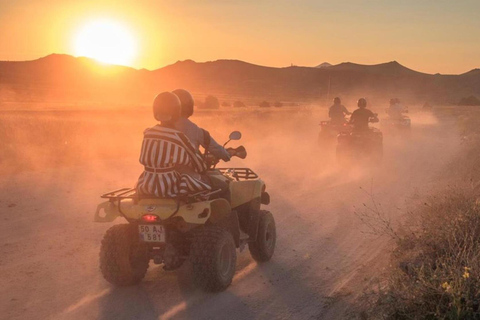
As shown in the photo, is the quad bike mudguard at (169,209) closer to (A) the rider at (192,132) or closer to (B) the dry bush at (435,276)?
(A) the rider at (192,132)

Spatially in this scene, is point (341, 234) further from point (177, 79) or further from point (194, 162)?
point (177, 79)

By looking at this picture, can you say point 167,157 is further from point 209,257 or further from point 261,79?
point 261,79

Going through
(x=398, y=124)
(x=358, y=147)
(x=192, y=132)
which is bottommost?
(x=398, y=124)

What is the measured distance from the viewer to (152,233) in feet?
18.9

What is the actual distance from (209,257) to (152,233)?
636 millimetres

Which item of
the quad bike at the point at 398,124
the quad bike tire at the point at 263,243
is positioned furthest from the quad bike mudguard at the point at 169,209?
the quad bike at the point at 398,124

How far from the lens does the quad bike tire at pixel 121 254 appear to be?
19.6ft

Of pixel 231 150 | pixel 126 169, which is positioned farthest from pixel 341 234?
pixel 126 169

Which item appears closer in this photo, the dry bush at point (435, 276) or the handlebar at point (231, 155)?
the dry bush at point (435, 276)

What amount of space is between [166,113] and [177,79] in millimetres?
163964

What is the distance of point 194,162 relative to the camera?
240 inches

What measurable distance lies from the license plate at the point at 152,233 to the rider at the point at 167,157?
33cm

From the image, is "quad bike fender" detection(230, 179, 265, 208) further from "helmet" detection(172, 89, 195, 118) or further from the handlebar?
"helmet" detection(172, 89, 195, 118)

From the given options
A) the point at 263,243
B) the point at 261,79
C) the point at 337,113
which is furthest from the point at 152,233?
the point at 261,79
